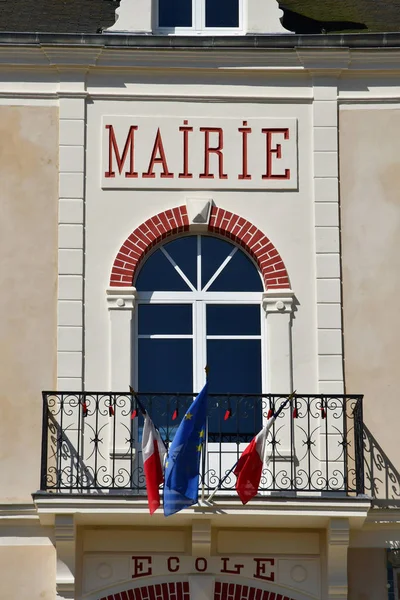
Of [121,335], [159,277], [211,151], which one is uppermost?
[211,151]

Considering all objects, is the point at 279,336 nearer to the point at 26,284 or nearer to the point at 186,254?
the point at 186,254

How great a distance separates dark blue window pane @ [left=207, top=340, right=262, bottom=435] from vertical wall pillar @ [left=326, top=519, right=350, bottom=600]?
1.48 m

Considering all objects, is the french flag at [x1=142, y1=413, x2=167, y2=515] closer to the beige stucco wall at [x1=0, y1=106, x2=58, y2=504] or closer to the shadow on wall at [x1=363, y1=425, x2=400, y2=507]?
the beige stucco wall at [x1=0, y1=106, x2=58, y2=504]

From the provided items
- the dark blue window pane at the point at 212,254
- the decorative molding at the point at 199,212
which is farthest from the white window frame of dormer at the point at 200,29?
the dark blue window pane at the point at 212,254

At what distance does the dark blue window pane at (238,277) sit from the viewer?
2056 centimetres

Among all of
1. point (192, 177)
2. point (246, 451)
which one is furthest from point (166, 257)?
point (246, 451)

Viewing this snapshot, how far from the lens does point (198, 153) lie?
20812mm

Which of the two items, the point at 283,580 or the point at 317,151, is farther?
the point at 317,151

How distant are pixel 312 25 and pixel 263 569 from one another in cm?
631

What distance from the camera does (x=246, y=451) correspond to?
62.9 ft

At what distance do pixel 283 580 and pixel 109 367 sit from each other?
2837 mm

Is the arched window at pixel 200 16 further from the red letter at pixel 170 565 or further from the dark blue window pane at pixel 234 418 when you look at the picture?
the red letter at pixel 170 565

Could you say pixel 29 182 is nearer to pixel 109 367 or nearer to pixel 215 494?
pixel 109 367

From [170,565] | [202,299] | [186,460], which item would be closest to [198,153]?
[202,299]
